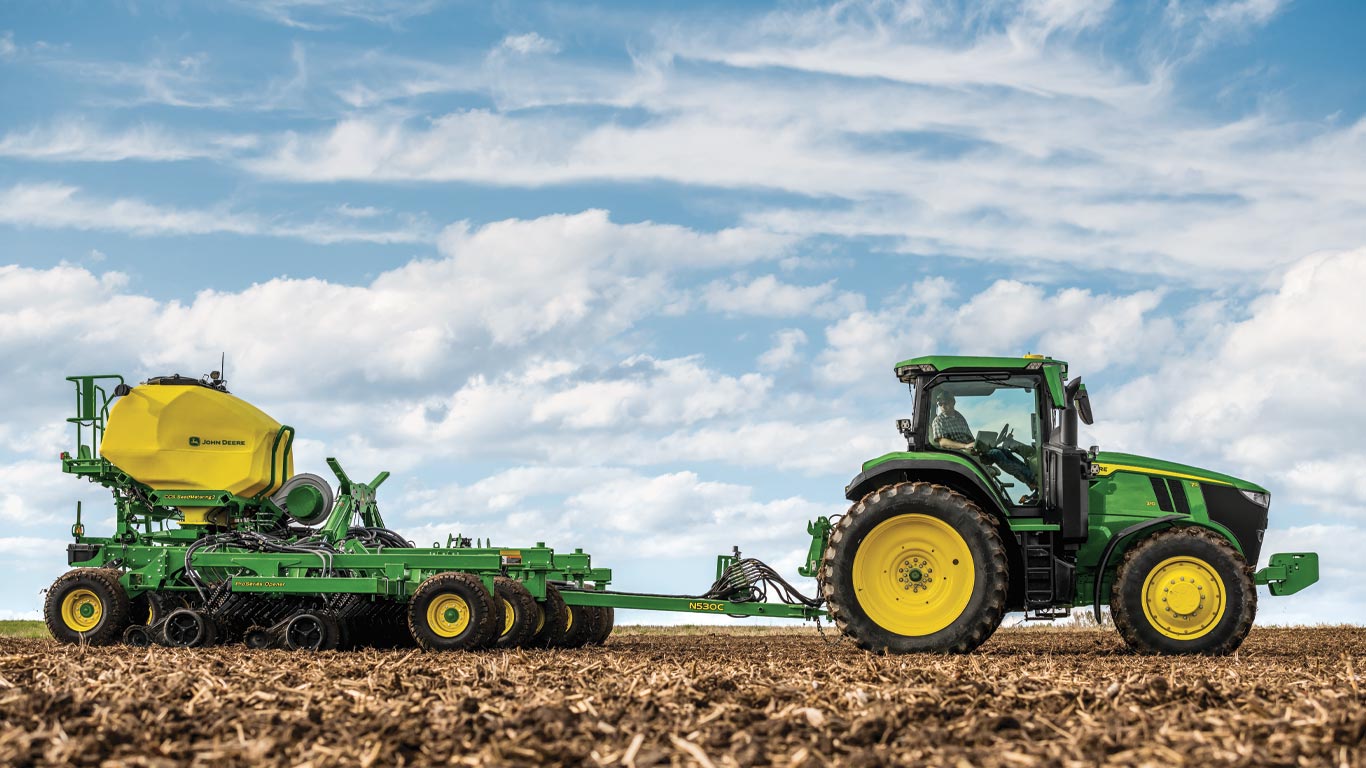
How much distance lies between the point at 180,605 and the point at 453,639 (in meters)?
3.99

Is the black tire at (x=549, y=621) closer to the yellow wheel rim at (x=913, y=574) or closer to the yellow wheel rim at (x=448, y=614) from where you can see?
the yellow wheel rim at (x=448, y=614)

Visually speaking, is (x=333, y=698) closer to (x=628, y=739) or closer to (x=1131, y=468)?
(x=628, y=739)

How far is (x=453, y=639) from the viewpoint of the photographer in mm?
12555

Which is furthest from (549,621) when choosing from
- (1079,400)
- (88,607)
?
(1079,400)

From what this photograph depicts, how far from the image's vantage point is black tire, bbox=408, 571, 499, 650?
41.0 ft

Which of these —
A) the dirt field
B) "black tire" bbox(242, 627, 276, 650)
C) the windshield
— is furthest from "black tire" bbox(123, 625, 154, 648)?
the windshield

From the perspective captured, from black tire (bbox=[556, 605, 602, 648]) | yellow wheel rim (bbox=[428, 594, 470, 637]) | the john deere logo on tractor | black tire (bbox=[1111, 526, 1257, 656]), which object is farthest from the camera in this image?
the john deere logo on tractor

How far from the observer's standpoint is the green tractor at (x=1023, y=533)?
35.5 feet

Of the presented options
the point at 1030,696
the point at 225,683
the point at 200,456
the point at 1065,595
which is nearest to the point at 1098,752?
the point at 1030,696

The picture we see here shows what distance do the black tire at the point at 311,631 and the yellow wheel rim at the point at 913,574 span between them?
18.1 feet

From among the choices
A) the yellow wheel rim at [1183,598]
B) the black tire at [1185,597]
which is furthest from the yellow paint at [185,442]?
the yellow wheel rim at [1183,598]

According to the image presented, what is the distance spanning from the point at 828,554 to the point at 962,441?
1692 mm

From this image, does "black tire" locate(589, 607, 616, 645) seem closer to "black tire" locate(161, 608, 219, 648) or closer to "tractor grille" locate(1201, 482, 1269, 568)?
"black tire" locate(161, 608, 219, 648)

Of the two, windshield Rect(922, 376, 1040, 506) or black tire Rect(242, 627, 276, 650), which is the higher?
windshield Rect(922, 376, 1040, 506)
